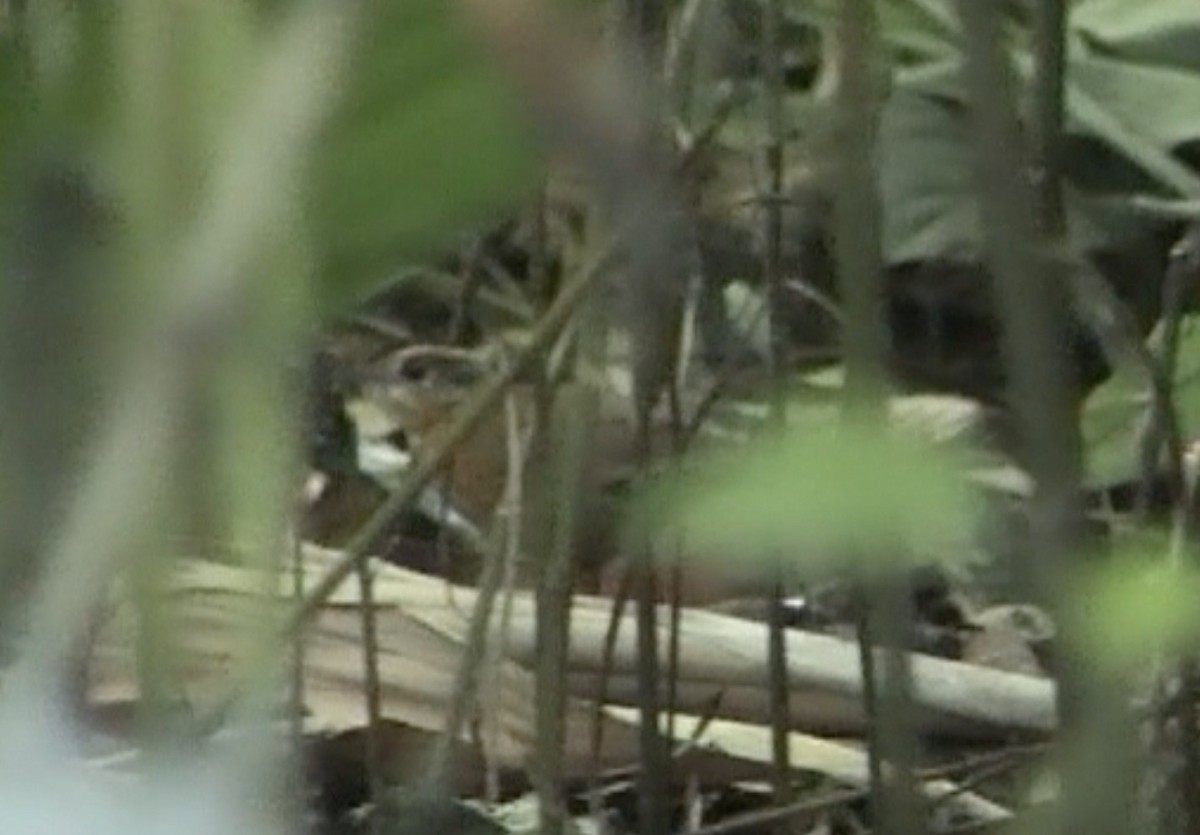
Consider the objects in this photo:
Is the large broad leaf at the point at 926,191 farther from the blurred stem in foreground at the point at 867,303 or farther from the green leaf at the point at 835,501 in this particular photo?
the green leaf at the point at 835,501

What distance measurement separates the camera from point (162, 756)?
1.46 feet

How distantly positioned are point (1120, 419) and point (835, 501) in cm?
95

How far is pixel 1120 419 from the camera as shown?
132 cm

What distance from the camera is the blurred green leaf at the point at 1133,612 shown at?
0.47m

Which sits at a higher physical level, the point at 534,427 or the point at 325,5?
the point at 534,427

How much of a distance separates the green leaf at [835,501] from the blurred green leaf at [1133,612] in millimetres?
41

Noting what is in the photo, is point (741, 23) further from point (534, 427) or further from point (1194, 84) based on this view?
point (1194, 84)

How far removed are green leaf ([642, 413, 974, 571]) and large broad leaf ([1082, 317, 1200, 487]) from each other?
0.64 meters

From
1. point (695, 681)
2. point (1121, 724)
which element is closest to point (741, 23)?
point (695, 681)

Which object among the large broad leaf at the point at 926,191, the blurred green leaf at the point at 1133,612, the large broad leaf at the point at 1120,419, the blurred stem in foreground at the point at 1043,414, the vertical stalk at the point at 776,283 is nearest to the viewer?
the blurred stem in foreground at the point at 1043,414

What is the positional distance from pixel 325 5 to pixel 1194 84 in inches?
69.8

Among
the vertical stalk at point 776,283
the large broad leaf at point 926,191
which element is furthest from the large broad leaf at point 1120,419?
the large broad leaf at point 926,191

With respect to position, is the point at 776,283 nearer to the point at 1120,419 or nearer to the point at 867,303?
the point at 1120,419

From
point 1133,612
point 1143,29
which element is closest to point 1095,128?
point 1143,29
